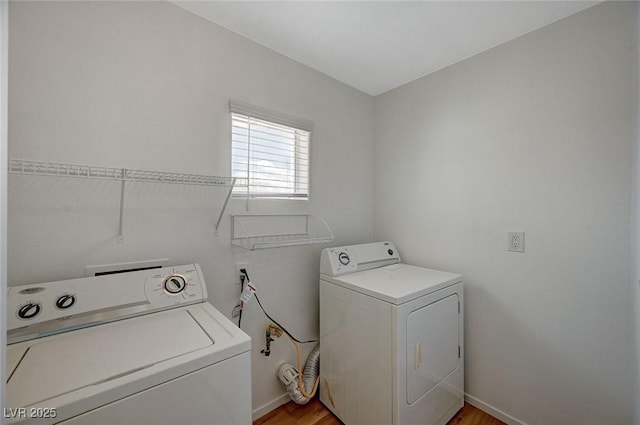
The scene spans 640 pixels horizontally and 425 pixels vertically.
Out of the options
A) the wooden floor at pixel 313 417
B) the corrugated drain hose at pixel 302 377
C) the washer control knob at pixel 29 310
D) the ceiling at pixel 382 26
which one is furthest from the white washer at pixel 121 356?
the ceiling at pixel 382 26

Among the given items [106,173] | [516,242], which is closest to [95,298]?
[106,173]

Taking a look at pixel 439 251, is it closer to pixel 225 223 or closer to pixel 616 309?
pixel 616 309

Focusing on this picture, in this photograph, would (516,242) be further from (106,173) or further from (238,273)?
(106,173)

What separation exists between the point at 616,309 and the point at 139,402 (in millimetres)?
2126

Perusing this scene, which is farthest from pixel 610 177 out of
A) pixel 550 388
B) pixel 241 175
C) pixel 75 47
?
pixel 75 47

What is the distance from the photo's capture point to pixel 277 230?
1.86 m

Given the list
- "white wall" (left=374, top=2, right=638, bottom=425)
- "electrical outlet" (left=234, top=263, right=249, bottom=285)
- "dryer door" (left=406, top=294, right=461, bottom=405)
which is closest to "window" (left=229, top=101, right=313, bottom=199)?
"electrical outlet" (left=234, top=263, right=249, bottom=285)

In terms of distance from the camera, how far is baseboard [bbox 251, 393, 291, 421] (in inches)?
67.6

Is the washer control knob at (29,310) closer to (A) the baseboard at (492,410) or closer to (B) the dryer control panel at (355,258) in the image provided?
(B) the dryer control panel at (355,258)

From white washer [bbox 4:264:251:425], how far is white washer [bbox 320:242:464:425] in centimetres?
81

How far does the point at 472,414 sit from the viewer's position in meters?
1.80

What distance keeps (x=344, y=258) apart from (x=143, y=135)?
4.60 feet

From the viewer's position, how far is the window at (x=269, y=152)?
169 centimetres

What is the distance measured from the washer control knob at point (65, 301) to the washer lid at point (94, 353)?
108 millimetres
